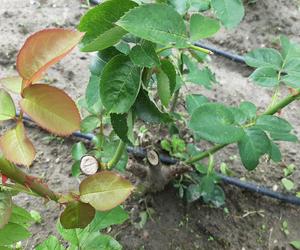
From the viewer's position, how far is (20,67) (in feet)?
1.78

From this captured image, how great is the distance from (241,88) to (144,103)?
122cm

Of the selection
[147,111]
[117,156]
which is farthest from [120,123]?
[117,156]

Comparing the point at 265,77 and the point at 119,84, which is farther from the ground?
the point at 119,84

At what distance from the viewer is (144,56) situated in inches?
27.7

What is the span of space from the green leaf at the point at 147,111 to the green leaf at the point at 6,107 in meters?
0.28

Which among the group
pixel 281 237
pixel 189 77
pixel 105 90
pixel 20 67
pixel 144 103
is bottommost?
pixel 281 237

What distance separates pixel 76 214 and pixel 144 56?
29 centimetres

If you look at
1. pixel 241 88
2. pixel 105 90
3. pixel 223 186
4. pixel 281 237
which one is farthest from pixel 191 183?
pixel 105 90

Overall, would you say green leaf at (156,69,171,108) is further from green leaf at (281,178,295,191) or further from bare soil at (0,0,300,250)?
green leaf at (281,178,295,191)

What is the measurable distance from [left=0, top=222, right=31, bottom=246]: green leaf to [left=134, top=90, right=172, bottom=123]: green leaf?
311 millimetres

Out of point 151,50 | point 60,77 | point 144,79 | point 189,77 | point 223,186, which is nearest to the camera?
point 151,50

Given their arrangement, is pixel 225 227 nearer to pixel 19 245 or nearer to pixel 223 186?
pixel 223 186

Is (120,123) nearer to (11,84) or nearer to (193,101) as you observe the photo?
(11,84)

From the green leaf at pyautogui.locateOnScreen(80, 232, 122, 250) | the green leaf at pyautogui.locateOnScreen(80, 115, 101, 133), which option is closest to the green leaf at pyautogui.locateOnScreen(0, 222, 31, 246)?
the green leaf at pyautogui.locateOnScreen(80, 232, 122, 250)
